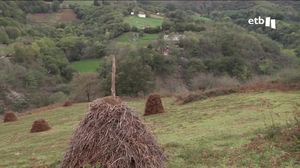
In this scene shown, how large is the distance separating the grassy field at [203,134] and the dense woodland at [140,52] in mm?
17763

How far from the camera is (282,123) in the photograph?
48.4 feet

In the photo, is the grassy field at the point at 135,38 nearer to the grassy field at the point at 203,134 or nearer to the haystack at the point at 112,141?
the grassy field at the point at 203,134

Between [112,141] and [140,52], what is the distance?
4531 cm

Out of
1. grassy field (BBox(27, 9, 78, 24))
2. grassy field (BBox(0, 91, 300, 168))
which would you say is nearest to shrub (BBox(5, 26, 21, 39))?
grassy field (BBox(27, 9, 78, 24))

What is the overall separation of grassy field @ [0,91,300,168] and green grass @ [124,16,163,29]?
183 feet

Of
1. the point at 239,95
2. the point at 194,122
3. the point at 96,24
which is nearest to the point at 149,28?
the point at 96,24

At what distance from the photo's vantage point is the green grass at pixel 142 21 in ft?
267

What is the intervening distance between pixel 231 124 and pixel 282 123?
7.40 ft

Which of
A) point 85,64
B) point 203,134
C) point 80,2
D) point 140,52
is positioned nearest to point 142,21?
point 85,64

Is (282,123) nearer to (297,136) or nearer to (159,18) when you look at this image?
(297,136)

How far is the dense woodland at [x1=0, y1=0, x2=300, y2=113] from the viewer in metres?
46.7

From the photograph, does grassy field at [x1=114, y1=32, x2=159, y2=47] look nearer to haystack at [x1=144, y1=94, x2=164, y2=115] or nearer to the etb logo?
the etb logo

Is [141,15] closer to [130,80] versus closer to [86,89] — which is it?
[86,89]

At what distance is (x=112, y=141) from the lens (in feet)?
28.7
